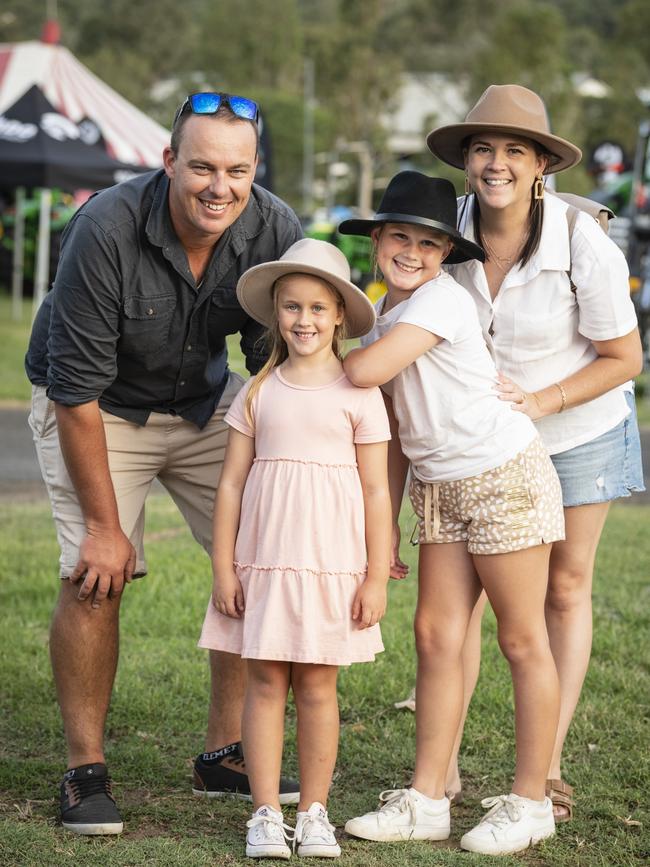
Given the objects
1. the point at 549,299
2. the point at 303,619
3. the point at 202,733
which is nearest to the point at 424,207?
the point at 549,299

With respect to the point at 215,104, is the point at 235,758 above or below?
below

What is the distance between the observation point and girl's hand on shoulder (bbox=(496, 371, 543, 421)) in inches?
141

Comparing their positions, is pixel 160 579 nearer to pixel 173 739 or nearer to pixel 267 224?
pixel 173 739

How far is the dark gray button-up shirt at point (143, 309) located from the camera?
12.1 feet

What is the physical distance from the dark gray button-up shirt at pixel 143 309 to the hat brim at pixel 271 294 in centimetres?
23

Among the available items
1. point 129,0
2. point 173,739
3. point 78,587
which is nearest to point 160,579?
point 173,739

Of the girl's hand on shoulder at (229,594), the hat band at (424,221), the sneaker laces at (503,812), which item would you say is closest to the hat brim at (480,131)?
the hat band at (424,221)

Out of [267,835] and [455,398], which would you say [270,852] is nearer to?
[267,835]

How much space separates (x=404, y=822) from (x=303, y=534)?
3.03 feet

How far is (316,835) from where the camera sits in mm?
3514

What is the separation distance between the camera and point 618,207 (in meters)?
20.4

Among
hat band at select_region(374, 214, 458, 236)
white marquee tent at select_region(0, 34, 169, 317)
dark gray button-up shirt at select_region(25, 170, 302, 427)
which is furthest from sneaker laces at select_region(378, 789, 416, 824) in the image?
white marquee tent at select_region(0, 34, 169, 317)

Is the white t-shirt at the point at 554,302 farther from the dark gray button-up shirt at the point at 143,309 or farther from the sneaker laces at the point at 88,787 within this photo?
the sneaker laces at the point at 88,787

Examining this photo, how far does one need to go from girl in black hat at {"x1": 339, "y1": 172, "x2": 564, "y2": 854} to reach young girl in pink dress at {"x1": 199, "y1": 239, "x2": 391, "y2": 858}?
0.14 meters
